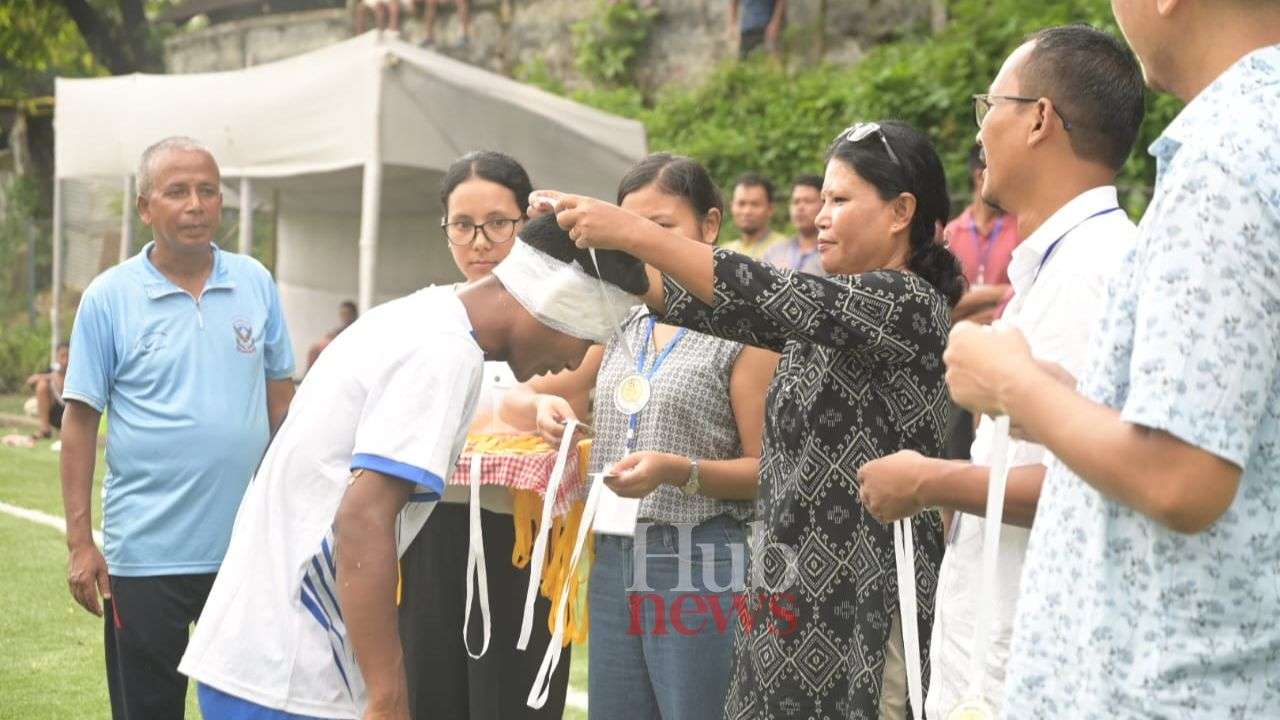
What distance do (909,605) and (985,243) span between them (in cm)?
481

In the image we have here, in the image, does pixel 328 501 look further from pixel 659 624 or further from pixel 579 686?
pixel 579 686

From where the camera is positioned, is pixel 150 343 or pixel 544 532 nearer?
pixel 544 532

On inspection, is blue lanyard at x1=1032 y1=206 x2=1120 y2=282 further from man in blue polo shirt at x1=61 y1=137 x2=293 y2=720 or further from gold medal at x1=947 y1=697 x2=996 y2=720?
man in blue polo shirt at x1=61 y1=137 x2=293 y2=720

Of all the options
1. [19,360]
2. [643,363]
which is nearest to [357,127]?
[643,363]

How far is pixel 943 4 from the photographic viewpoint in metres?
15.6

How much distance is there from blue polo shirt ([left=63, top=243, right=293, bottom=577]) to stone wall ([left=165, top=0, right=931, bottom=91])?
12.9m

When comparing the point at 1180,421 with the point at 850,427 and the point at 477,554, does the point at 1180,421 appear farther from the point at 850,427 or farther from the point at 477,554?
the point at 477,554

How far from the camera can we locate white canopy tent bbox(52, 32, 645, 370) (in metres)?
10.4

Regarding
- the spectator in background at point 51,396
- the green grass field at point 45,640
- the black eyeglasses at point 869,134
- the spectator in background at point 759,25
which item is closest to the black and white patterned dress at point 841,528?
the black eyeglasses at point 869,134

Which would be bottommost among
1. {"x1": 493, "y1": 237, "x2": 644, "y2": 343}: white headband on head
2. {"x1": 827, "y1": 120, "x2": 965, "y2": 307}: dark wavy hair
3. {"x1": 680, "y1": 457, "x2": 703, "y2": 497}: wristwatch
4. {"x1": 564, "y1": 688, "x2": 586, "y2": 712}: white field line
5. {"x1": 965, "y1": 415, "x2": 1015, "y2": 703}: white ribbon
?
{"x1": 564, "y1": 688, "x2": 586, "y2": 712}: white field line

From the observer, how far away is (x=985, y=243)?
7.66 meters

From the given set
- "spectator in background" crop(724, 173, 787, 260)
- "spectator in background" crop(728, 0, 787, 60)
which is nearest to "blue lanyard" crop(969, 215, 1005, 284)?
"spectator in background" crop(724, 173, 787, 260)

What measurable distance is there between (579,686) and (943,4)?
10748 mm

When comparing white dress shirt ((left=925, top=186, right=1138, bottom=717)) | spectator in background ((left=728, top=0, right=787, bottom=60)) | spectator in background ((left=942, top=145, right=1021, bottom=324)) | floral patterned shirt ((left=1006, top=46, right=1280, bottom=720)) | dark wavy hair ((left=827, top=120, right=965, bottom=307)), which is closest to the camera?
floral patterned shirt ((left=1006, top=46, right=1280, bottom=720))
